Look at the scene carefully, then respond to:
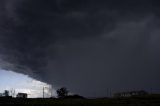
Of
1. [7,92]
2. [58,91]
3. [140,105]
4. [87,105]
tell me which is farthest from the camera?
[7,92]

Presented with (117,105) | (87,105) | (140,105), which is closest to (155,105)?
(140,105)

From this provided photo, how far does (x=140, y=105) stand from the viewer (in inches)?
2756

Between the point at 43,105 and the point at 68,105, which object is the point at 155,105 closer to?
the point at 68,105

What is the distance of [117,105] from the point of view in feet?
240

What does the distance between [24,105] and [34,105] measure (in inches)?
124

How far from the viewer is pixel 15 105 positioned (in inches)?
3103

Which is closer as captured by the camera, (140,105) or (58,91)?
(140,105)

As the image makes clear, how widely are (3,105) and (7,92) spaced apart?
10577cm

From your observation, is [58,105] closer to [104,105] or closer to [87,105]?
[87,105]

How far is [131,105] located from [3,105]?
3851cm

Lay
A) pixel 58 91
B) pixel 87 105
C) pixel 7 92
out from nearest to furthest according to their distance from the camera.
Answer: pixel 87 105 → pixel 58 91 → pixel 7 92

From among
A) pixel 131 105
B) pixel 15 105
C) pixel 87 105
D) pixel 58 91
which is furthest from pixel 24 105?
pixel 58 91

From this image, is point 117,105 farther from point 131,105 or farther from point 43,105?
point 43,105

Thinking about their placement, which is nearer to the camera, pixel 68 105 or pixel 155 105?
pixel 155 105
